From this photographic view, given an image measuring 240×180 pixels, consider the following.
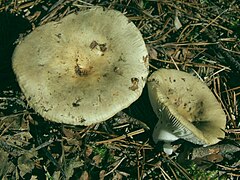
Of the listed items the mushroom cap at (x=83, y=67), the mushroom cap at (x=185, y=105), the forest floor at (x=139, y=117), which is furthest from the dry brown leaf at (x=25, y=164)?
the mushroom cap at (x=185, y=105)

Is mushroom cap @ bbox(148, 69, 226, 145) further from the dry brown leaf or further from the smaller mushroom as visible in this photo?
the dry brown leaf

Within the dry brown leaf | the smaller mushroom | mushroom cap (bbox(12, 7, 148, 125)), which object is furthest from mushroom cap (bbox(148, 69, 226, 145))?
the dry brown leaf

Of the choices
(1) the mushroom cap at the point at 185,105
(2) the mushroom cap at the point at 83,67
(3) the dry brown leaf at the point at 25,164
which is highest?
(2) the mushroom cap at the point at 83,67

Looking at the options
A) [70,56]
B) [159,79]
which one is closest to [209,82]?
[159,79]

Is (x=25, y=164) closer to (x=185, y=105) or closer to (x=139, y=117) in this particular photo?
(x=139, y=117)

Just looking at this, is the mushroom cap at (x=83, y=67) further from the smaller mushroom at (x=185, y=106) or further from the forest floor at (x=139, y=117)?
the forest floor at (x=139, y=117)

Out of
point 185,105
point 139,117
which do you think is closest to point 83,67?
point 139,117
